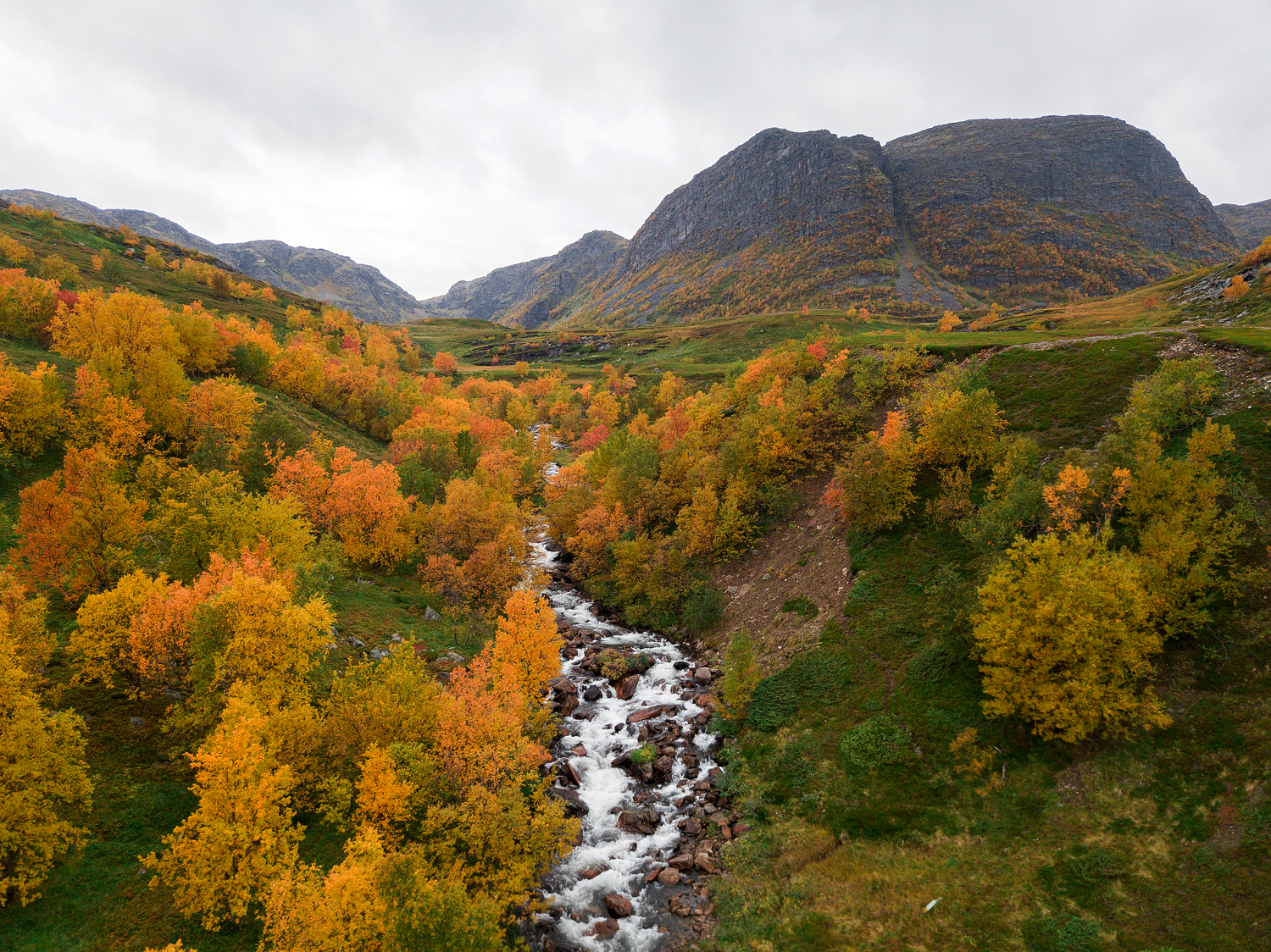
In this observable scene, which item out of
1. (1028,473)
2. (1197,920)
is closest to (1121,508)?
(1028,473)

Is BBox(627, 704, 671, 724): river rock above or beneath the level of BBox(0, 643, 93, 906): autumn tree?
beneath

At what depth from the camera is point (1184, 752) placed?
21.6 metres

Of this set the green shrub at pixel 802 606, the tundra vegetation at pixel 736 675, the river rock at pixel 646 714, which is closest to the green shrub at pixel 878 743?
the tundra vegetation at pixel 736 675

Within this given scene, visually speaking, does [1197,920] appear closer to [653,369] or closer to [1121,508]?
[1121,508]

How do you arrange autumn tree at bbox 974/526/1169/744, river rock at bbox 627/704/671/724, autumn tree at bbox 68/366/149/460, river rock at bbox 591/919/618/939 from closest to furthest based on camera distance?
autumn tree at bbox 974/526/1169/744 → river rock at bbox 591/919/618/939 → river rock at bbox 627/704/671/724 → autumn tree at bbox 68/366/149/460

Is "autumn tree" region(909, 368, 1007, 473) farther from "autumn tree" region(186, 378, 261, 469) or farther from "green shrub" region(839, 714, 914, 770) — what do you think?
"autumn tree" region(186, 378, 261, 469)

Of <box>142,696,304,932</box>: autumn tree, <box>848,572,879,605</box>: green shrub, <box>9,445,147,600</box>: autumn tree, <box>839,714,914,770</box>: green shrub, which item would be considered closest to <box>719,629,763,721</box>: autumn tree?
<box>839,714,914,770</box>: green shrub

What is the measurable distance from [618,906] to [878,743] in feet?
54.1

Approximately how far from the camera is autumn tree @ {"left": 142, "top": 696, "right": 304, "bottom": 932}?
18.8 meters

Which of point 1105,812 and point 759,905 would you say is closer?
point 1105,812

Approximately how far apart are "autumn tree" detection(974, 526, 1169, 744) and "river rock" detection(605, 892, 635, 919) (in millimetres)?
20254

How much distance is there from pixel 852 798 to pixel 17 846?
3506cm

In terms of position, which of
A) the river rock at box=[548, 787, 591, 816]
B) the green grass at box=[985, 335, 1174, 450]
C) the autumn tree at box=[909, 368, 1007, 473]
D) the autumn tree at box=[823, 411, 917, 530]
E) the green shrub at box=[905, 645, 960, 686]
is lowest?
the river rock at box=[548, 787, 591, 816]

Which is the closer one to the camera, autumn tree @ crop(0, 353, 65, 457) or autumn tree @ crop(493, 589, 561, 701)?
autumn tree @ crop(493, 589, 561, 701)
